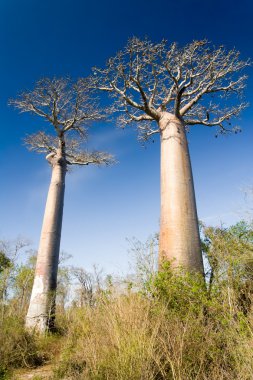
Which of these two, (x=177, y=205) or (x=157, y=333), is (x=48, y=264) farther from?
(x=157, y=333)

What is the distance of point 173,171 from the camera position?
5.23 m

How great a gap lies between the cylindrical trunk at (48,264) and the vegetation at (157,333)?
4.47 ft

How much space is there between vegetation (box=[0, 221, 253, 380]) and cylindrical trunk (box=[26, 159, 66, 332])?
1362 millimetres

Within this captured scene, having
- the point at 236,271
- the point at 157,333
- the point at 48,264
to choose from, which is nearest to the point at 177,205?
the point at 236,271

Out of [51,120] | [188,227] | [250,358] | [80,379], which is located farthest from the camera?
[51,120]

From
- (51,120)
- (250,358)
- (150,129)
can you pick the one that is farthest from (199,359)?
(51,120)

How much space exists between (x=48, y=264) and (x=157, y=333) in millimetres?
4707

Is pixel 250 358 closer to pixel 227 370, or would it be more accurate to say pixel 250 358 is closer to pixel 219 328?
pixel 227 370

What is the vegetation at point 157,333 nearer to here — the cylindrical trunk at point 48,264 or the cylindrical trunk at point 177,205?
the cylindrical trunk at point 177,205

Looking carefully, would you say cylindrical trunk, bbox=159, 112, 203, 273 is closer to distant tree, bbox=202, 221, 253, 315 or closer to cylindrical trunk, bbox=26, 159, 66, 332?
distant tree, bbox=202, 221, 253, 315

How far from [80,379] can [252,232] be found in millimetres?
5079

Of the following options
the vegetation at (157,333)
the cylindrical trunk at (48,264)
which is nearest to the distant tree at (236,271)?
the vegetation at (157,333)

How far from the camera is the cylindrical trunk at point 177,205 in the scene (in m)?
4.39

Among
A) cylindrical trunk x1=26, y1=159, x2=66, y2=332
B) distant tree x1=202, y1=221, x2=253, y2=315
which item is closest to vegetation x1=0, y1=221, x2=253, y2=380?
distant tree x1=202, y1=221, x2=253, y2=315
